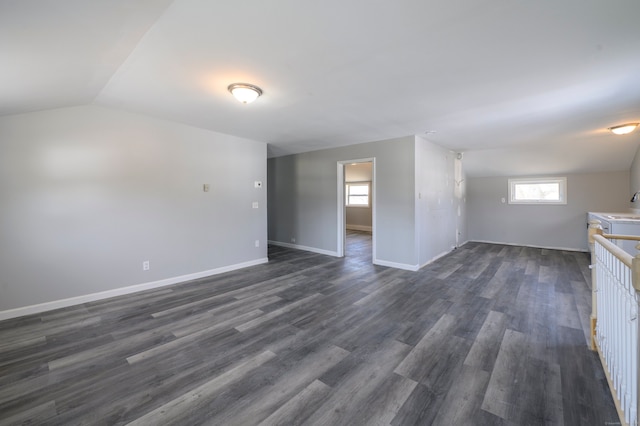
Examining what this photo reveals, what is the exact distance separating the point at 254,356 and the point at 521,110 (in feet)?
13.3

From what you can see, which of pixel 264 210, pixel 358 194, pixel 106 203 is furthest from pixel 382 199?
pixel 358 194

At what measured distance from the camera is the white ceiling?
1.53 m

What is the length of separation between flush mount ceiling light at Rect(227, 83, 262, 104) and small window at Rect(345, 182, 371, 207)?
7.60 m

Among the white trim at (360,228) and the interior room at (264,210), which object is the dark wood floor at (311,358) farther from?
the white trim at (360,228)

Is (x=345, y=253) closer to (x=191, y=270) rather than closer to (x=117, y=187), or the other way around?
(x=191, y=270)

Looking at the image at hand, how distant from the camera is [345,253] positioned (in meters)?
6.06

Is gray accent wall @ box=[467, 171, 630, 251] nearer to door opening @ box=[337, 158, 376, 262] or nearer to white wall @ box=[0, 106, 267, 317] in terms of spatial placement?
door opening @ box=[337, 158, 376, 262]

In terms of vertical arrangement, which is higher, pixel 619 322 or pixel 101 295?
pixel 619 322

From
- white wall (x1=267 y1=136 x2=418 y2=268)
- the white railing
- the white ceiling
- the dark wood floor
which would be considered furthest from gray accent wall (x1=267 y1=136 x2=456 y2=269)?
the white railing

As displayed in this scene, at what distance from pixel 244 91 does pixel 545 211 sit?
7636 millimetres

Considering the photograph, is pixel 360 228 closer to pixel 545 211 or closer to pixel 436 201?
pixel 436 201

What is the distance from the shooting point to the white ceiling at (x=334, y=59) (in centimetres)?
153

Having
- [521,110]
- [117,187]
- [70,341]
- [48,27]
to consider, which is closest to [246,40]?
[48,27]

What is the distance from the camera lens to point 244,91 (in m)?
2.58
